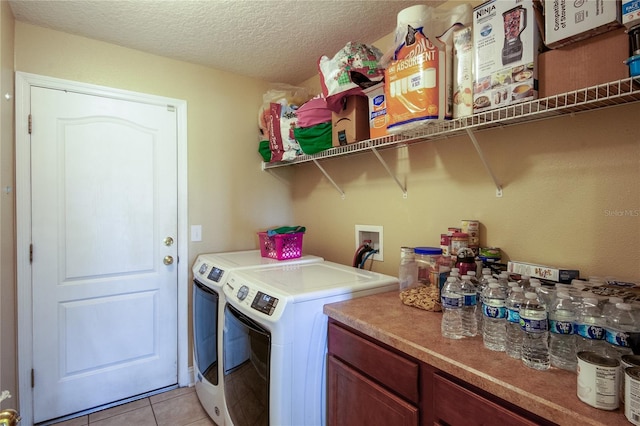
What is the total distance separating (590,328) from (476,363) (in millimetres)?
280

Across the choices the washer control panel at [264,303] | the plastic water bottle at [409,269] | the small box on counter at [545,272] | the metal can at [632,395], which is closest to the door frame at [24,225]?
the washer control panel at [264,303]

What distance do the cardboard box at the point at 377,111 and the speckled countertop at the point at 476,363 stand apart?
0.81 m

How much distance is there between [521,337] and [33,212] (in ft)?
8.11

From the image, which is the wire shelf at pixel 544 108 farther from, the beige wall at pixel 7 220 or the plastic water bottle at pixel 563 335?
the beige wall at pixel 7 220

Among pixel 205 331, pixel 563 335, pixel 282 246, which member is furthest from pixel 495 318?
pixel 205 331

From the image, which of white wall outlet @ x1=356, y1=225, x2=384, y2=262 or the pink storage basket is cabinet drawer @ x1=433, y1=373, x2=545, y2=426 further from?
the pink storage basket

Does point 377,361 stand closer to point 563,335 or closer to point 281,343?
point 281,343

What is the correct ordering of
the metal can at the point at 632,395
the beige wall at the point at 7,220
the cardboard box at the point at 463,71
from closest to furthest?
the metal can at the point at 632,395, the cardboard box at the point at 463,71, the beige wall at the point at 7,220

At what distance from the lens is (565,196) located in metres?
1.22

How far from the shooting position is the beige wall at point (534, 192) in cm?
110

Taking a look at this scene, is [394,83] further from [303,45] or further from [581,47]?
[303,45]

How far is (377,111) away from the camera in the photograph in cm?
160

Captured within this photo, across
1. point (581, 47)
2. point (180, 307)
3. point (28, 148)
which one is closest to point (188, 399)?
point (180, 307)

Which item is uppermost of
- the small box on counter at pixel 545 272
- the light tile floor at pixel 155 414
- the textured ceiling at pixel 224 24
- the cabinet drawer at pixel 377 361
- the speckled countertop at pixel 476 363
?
the textured ceiling at pixel 224 24
